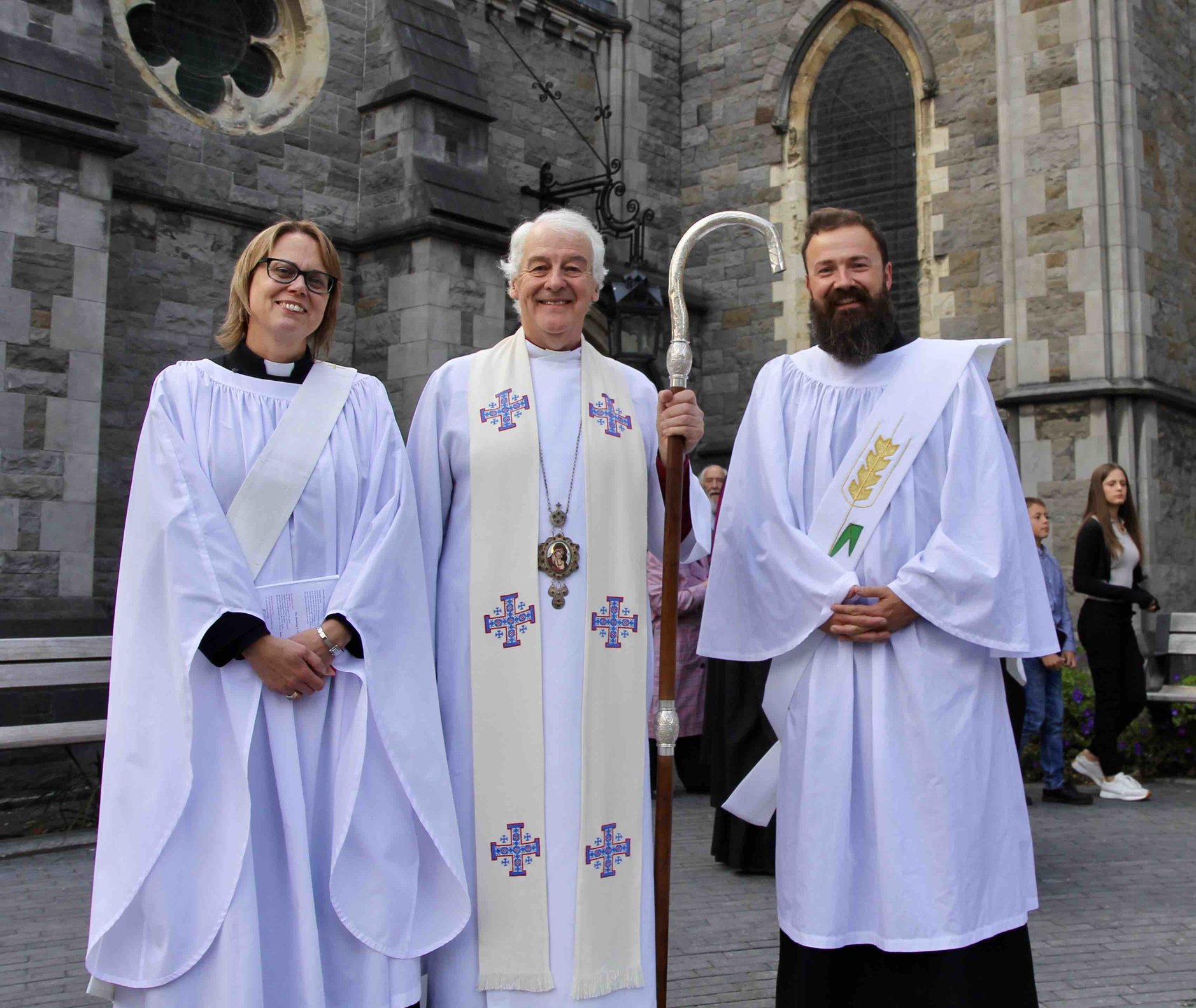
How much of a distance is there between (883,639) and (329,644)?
1398mm

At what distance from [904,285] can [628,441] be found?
1040 cm

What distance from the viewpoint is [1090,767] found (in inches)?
308

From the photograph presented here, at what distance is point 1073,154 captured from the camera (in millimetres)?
11539

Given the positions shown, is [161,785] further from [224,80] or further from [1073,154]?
[1073,154]

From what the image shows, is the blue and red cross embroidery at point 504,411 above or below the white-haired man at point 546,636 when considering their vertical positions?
above

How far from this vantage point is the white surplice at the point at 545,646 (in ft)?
10.2

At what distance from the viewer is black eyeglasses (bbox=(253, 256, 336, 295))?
10.3ft

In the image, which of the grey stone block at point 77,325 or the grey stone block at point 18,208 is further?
the grey stone block at point 77,325

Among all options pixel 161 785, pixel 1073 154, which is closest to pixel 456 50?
pixel 1073 154

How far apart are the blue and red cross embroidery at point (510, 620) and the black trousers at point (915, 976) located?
1.06 meters

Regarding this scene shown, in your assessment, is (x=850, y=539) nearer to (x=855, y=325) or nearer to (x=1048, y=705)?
Result: (x=855, y=325)

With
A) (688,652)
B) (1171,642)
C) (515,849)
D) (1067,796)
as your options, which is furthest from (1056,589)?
(515,849)

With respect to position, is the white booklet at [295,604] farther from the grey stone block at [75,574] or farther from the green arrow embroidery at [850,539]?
the grey stone block at [75,574]


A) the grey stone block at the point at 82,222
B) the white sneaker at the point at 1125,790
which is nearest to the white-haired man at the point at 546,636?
the white sneaker at the point at 1125,790
